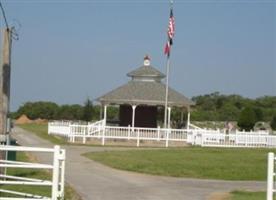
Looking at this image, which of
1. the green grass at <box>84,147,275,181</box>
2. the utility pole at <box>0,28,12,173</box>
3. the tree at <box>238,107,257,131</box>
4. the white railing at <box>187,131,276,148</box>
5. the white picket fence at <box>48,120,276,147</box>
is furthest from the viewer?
the tree at <box>238,107,257,131</box>

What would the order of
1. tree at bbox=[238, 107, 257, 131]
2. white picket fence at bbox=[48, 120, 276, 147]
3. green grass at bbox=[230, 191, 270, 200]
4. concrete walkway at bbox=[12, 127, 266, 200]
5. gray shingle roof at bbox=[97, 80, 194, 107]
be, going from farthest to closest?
tree at bbox=[238, 107, 257, 131] → gray shingle roof at bbox=[97, 80, 194, 107] → white picket fence at bbox=[48, 120, 276, 147] → green grass at bbox=[230, 191, 270, 200] → concrete walkway at bbox=[12, 127, 266, 200]

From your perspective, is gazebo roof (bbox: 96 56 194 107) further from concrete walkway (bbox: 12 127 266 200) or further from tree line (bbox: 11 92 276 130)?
tree line (bbox: 11 92 276 130)

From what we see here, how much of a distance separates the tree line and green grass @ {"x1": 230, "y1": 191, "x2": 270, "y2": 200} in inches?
2399

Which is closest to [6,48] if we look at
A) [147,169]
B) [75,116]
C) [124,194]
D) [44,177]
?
[44,177]

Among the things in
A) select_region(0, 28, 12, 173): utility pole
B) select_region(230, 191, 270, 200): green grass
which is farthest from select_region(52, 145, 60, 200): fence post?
select_region(0, 28, 12, 173): utility pole

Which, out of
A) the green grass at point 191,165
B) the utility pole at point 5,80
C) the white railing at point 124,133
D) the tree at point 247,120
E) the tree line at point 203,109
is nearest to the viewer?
the utility pole at point 5,80

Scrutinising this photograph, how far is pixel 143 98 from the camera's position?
47281mm

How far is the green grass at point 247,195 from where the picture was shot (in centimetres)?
1650

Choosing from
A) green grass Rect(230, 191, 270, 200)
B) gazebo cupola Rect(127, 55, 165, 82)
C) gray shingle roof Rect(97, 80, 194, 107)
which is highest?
gazebo cupola Rect(127, 55, 165, 82)

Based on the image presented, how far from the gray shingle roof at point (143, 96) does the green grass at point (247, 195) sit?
29110 mm

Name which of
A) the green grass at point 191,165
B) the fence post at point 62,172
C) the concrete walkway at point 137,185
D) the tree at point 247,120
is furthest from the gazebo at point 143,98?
the fence post at point 62,172

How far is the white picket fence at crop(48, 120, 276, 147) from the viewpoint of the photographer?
43.7m

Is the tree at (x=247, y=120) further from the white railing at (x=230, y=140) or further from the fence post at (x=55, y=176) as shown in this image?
the fence post at (x=55, y=176)

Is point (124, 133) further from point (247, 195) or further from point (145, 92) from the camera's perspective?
point (247, 195)
